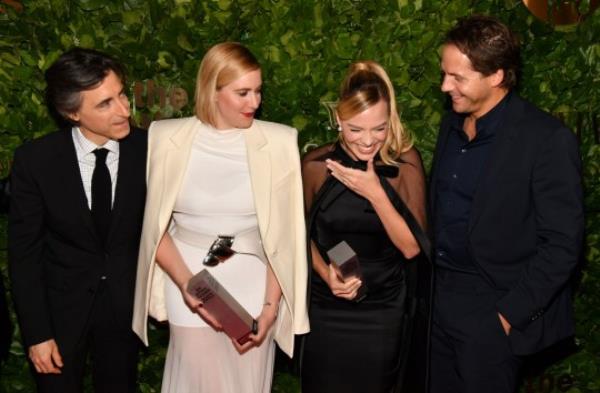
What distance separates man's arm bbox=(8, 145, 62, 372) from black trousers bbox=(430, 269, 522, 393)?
1.95 metres

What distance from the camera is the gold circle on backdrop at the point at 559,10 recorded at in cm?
433

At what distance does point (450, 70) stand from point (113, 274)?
74.7 inches

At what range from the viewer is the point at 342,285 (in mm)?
3861

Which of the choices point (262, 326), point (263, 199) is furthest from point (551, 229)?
point (262, 326)

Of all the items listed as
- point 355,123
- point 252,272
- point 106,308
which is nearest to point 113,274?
point 106,308

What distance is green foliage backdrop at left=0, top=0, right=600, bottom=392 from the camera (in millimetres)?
4270

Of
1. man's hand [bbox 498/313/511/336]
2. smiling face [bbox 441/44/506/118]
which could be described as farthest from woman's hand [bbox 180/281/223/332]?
smiling face [bbox 441/44/506/118]

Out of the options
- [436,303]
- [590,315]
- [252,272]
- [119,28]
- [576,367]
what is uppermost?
[119,28]

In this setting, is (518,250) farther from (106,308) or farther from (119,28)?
(119,28)

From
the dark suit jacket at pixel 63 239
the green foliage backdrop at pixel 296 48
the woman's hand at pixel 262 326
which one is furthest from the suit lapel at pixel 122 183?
the woman's hand at pixel 262 326

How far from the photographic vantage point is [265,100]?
4383mm

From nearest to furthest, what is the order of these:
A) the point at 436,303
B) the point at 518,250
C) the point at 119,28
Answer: the point at 518,250 → the point at 436,303 → the point at 119,28

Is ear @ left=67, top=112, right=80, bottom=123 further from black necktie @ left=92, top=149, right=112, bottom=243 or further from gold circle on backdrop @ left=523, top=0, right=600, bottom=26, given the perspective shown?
gold circle on backdrop @ left=523, top=0, right=600, bottom=26

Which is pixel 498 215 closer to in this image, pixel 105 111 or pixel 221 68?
pixel 221 68
